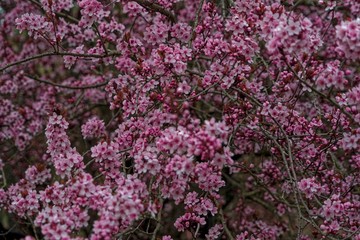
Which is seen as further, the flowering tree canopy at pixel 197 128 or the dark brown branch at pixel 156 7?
the dark brown branch at pixel 156 7

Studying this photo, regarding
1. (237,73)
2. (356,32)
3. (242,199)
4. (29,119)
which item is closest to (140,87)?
(237,73)

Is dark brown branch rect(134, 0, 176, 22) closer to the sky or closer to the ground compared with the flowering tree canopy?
closer to the sky

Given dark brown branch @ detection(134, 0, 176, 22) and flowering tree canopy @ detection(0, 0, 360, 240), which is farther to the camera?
dark brown branch @ detection(134, 0, 176, 22)

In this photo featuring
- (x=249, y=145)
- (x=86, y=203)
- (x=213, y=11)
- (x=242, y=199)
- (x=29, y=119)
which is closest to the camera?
(x=86, y=203)

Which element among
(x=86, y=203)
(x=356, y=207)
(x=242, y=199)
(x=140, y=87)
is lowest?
(x=86, y=203)

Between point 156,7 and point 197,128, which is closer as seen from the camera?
point 197,128

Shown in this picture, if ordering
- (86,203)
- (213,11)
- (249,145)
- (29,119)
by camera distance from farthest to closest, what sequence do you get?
(29,119), (249,145), (213,11), (86,203)

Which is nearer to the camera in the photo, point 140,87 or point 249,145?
point 140,87

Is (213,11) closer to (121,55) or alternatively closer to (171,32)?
(171,32)

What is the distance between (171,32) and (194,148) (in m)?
2.07

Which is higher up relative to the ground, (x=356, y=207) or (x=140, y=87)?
(x=140, y=87)

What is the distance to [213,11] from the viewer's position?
16.0ft

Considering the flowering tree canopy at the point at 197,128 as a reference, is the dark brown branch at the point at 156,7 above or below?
above

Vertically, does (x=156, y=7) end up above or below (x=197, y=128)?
above
